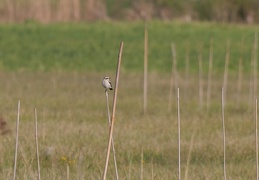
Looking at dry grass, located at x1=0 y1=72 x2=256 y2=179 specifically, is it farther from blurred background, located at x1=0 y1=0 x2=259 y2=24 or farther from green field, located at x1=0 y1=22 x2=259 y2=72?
blurred background, located at x1=0 y1=0 x2=259 y2=24

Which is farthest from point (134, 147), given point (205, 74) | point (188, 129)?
point (205, 74)

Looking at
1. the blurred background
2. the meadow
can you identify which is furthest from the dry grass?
the blurred background

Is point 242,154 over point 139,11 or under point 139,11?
under

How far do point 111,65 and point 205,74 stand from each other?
11.3 ft

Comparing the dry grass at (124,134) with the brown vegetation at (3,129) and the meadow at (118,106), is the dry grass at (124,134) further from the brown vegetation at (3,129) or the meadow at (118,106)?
the brown vegetation at (3,129)

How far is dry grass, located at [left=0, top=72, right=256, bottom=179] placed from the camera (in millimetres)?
9859

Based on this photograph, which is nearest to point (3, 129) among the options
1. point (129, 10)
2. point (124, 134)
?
point (124, 134)

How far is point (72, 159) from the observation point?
1030 centimetres

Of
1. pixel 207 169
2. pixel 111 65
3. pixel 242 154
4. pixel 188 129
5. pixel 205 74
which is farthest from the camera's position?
pixel 111 65

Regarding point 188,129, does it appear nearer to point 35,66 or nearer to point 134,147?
point 134,147

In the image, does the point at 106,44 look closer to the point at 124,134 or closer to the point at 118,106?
the point at 118,106

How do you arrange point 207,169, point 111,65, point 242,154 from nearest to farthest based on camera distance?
point 207,169 < point 242,154 < point 111,65

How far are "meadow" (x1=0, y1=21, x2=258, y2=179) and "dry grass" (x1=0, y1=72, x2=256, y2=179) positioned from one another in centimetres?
1

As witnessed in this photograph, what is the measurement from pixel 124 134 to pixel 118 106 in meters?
5.38
